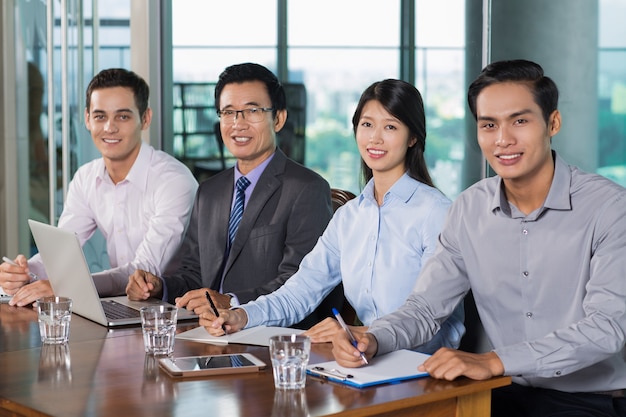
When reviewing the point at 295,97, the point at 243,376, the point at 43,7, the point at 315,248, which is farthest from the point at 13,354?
the point at 43,7

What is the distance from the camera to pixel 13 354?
2250mm

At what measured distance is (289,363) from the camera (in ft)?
6.09

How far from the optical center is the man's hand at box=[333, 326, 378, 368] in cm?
202

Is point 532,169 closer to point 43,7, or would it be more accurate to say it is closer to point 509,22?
point 509,22

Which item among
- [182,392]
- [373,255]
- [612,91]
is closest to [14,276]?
[373,255]

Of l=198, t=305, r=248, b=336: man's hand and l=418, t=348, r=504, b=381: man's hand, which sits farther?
l=198, t=305, r=248, b=336: man's hand

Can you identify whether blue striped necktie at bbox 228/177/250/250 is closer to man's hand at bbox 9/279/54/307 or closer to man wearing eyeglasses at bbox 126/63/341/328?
man wearing eyeglasses at bbox 126/63/341/328

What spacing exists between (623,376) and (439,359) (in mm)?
645

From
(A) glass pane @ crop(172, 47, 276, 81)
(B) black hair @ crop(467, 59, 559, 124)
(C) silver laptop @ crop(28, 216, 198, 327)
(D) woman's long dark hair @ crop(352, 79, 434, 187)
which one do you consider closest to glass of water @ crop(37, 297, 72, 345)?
(C) silver laptop @ crop(28, 216, 198, 327)

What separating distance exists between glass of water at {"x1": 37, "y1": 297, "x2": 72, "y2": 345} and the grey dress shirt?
785mm

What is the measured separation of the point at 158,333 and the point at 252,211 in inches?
43.9

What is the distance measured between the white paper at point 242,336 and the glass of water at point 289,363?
0.42m

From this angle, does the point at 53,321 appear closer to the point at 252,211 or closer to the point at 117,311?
the point at 117,311

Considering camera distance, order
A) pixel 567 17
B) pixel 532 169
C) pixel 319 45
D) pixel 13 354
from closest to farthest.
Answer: pixel 13 354 < pixel 532 169 < pixel 567 17 < pixel 319 45
